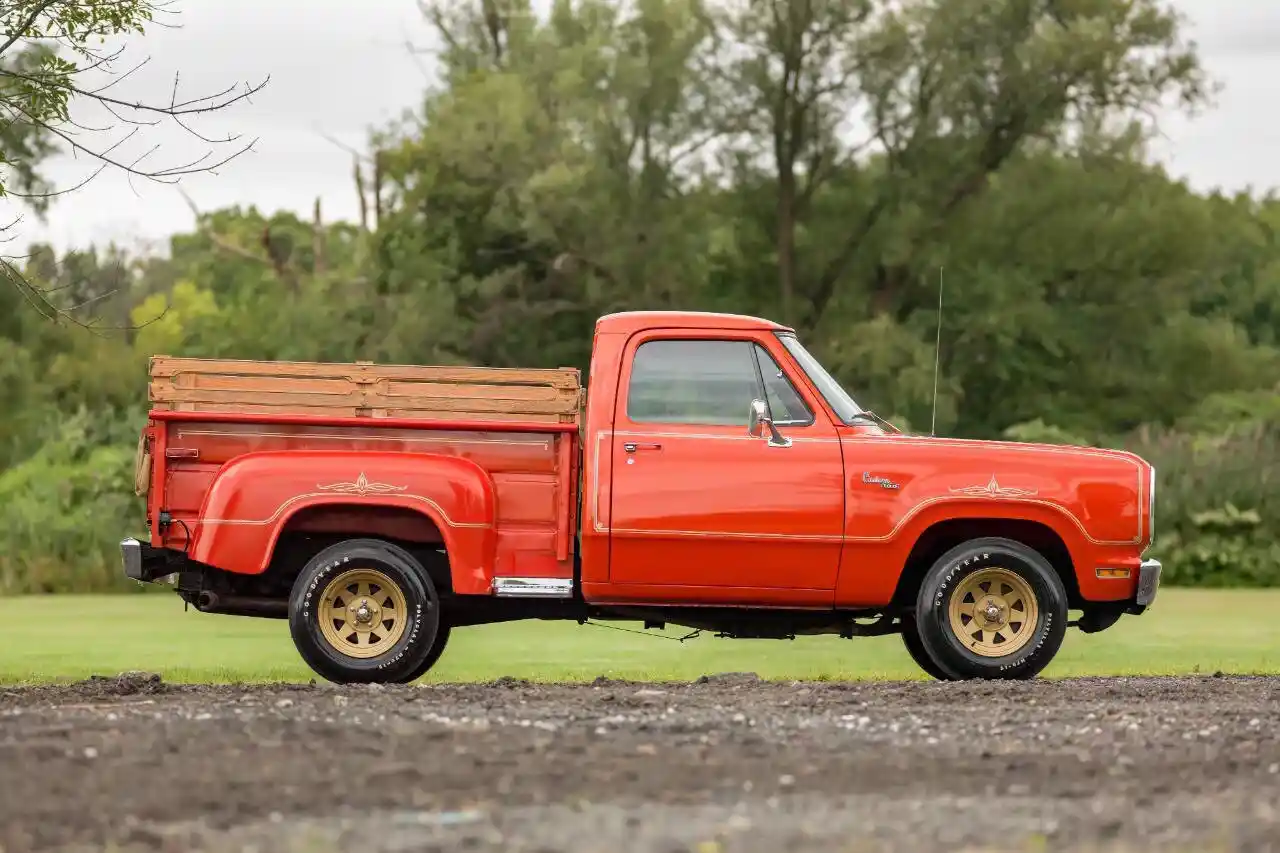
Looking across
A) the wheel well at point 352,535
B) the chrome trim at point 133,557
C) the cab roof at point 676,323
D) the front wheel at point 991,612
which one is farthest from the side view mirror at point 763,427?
the chrome trim at point 133,557

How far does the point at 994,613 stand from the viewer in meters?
11.0

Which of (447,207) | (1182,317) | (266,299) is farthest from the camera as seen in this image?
(266,299)

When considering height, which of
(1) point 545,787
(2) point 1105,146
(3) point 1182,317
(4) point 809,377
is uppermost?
(2) point 1105,146

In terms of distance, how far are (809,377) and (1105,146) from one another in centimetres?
3067

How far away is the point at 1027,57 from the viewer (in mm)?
38688

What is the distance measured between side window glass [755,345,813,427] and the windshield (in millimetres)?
132

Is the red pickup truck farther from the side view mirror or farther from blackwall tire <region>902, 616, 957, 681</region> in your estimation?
blackwall tire <region>902, 616, 957, 681</region>

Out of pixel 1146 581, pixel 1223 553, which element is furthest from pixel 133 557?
pixel 1223 553

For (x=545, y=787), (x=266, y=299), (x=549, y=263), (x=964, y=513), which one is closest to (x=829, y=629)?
(x=964, y=513)

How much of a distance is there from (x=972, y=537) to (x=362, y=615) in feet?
11.6

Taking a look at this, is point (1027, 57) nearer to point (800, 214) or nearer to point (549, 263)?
point (800, 214)

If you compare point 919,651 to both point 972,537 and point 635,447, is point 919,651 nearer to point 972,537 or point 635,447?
point 972,537

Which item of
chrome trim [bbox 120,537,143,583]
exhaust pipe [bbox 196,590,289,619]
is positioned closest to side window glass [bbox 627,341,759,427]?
exhaust pipe [bbox 196,590,289,619]

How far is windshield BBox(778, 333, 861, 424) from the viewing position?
11.0 meters
